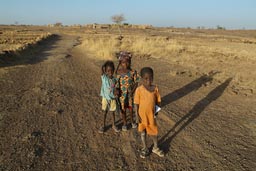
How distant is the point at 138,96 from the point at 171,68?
30.0 feet

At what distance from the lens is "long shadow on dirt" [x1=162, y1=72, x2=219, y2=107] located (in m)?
7.92

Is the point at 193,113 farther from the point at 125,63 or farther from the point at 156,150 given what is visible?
the point at 125,63

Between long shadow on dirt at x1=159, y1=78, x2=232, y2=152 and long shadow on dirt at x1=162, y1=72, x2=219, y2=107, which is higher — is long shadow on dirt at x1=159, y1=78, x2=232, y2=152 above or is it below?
below

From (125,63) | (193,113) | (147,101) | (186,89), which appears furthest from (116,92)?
(186,89)

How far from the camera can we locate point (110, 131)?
216 inches

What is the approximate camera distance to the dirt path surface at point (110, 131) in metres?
4.33

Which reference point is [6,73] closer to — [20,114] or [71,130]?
[20,114]

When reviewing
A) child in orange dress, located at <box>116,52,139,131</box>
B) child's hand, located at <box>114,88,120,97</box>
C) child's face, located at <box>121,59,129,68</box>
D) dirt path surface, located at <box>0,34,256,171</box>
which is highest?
child's face, located at <box>121,59,129,68</box>

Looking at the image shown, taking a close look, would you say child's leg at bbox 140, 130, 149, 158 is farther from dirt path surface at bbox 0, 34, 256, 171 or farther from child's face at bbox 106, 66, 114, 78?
child's face at bbox 106, 66, 114, 78

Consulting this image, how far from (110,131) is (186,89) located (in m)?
4.56

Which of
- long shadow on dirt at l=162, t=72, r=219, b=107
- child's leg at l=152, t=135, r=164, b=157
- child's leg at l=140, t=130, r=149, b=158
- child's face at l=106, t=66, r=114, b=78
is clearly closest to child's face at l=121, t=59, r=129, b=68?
child's face at l=106, t=66, r=114, b=78

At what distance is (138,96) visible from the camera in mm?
4254

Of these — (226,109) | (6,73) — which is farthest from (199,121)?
(6,73)

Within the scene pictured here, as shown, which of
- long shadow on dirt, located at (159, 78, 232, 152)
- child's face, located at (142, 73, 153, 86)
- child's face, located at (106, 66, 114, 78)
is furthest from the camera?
long shadow on dirt, located at (159, 78, 232, 152)
